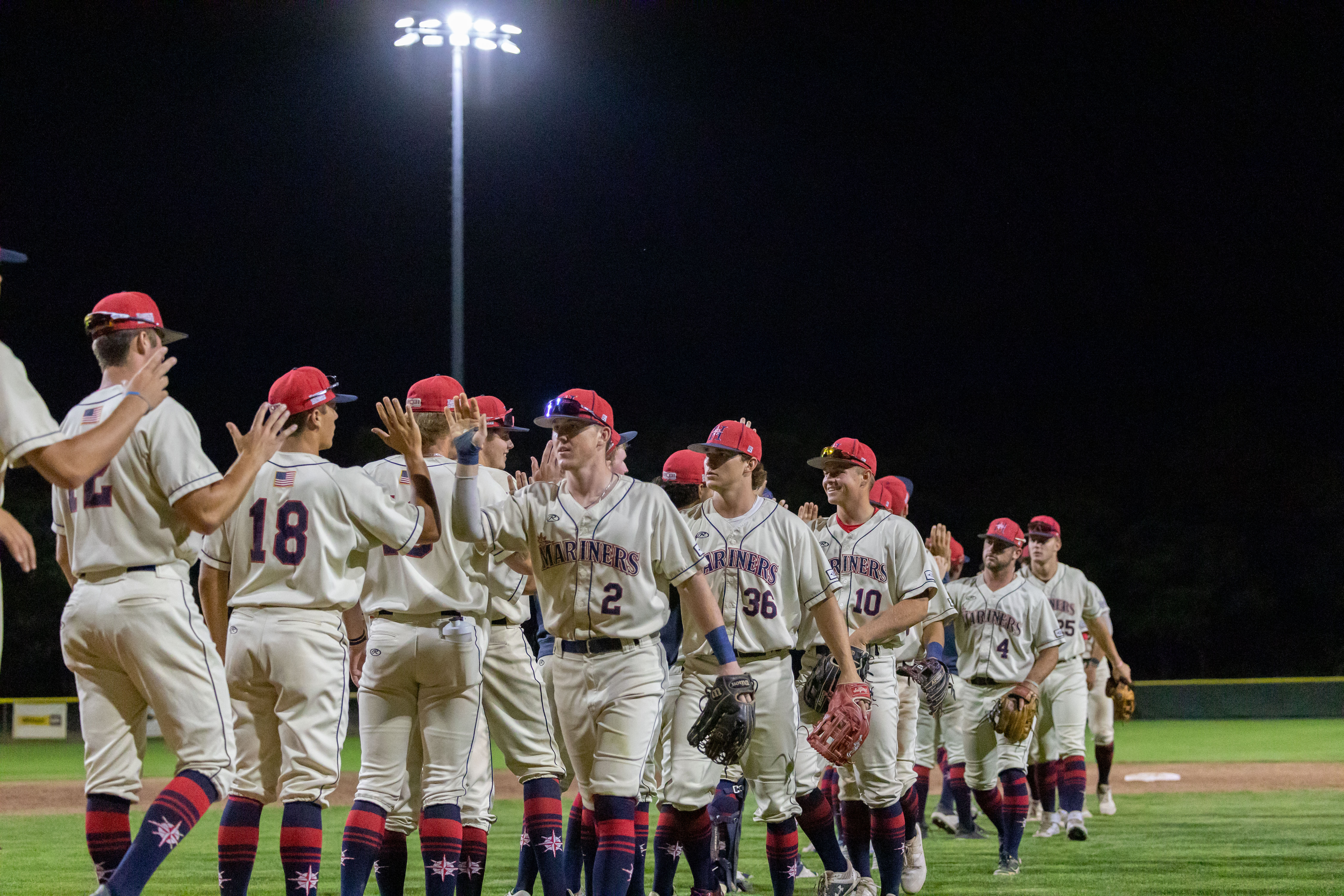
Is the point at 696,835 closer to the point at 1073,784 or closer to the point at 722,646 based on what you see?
the point at 722,646

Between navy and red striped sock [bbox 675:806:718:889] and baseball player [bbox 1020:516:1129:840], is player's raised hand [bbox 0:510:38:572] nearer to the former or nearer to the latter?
navy and red striped sock [bbox 675:806:718:889]

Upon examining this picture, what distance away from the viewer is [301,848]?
4418mm

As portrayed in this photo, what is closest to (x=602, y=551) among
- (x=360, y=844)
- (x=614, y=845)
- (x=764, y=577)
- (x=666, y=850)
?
(x=614, y=845)

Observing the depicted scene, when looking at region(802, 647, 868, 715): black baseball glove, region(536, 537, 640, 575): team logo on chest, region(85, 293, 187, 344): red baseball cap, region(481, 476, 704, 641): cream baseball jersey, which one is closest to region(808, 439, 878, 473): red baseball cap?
region(802, 647, 868, 715): black baseball glove

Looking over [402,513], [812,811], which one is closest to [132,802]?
[402,513]

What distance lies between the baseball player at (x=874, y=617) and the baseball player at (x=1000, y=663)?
0.95 metres

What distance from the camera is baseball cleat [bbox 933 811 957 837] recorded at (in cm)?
984

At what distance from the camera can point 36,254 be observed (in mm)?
34781

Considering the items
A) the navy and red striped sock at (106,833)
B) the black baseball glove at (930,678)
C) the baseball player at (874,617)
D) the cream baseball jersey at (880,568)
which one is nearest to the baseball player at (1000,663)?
the black baseball glove at (930,678)

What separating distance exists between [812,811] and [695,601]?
68.8 inches

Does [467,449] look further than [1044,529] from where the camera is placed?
No

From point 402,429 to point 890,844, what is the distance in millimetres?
3195

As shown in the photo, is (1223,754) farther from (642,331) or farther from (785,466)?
(642,331)

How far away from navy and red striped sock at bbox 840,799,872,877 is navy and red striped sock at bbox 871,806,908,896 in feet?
0.21
